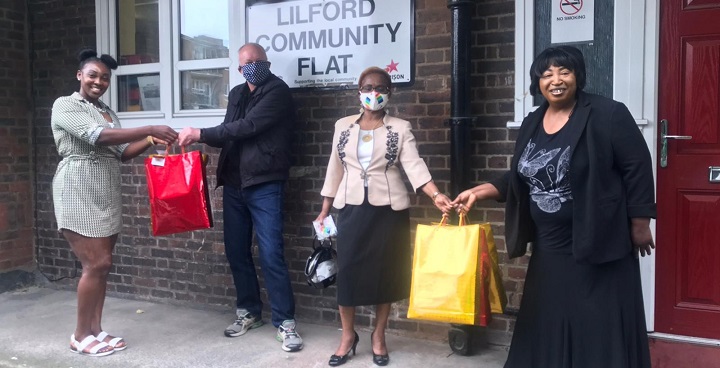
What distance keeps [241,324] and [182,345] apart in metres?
0.43

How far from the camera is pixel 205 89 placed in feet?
19.1

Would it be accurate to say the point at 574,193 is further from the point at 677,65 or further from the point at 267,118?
the point at 267,118

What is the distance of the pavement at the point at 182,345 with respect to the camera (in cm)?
443

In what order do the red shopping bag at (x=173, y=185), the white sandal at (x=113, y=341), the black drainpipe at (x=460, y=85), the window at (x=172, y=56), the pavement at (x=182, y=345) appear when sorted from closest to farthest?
the black drainpipe at (x=460, y=85), the pavement at (x=182, y=345), the red shopping bag at (x=173, y=185), the white sandal at (x=113, y=341), the window at (x=172, y=56)

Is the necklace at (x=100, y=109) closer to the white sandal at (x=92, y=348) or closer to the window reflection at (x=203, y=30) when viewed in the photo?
the window reflection at (x=203, y=30)

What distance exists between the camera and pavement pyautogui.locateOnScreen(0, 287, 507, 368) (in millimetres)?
4434

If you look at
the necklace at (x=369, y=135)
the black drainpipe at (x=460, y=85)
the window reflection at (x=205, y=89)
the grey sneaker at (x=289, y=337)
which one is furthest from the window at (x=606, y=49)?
the window reflection at (x=205, y=89)

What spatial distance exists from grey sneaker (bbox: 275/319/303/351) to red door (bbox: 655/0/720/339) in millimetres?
2251

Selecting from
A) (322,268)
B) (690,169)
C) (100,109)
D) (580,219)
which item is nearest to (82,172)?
(100,109)

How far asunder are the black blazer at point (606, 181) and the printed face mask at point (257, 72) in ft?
7.62

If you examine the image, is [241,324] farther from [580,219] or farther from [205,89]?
[580,219]

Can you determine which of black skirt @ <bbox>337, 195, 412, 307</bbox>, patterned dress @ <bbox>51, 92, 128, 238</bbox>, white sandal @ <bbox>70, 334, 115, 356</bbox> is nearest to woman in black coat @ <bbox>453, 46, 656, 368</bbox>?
black skirt @ <bbox>337, 195, 412, 307</bbox>

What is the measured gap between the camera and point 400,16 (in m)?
4.75

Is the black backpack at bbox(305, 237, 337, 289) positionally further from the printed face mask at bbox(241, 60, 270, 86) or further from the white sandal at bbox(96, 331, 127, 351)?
the white sandal at bbox(96, 331, 127, 351)
